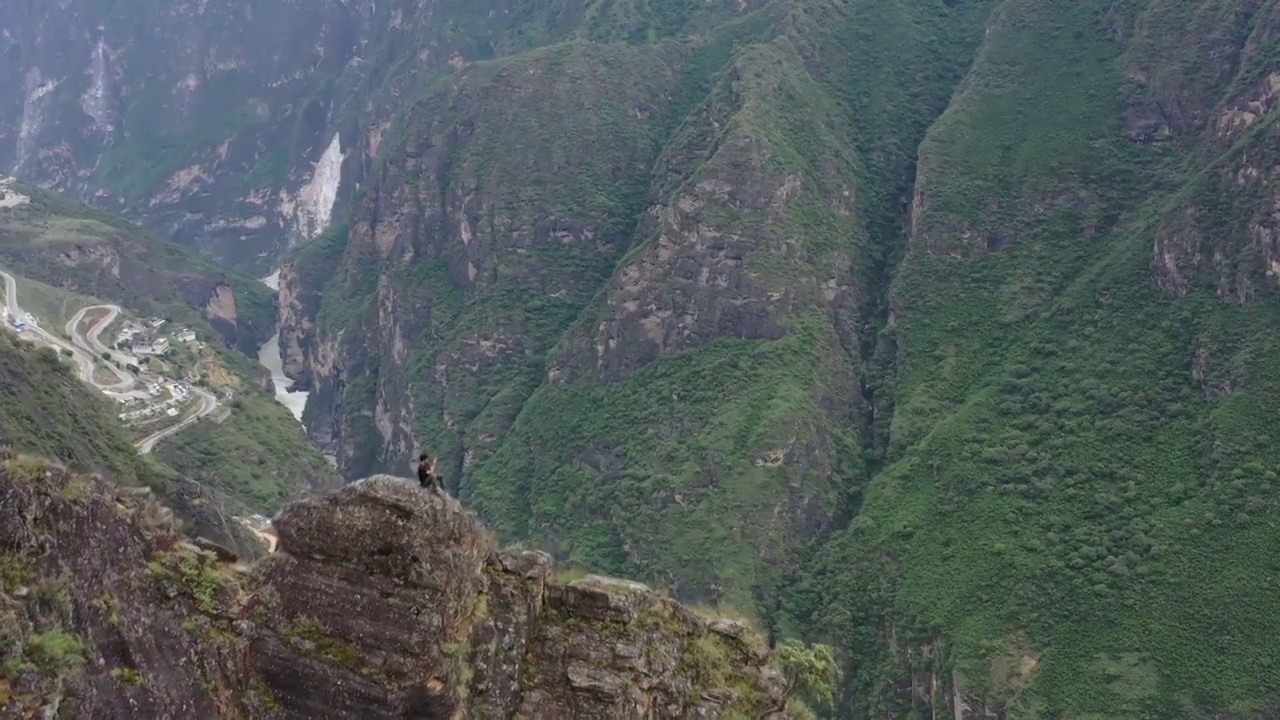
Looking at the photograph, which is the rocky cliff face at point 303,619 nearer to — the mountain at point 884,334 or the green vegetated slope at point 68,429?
the green vegetated slope at point 68,429

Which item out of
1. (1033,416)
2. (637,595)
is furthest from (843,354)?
(637,595)

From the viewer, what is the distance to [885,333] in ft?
372

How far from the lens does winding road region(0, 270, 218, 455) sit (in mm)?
106062

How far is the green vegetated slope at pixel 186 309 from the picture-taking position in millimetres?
99438

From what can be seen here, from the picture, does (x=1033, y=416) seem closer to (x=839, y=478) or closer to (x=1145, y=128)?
(x=839, y=478)

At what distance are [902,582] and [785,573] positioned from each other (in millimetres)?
11524

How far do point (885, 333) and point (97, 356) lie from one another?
3375 inches

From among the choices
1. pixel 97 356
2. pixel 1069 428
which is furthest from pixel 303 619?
pixel 97 356

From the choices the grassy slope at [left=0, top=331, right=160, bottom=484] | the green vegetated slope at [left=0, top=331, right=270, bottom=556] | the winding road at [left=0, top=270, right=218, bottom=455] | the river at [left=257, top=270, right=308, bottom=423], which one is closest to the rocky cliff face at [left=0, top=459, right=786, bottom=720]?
the green vegetated slope at [left=0, top=331, right=270, bottom=556]

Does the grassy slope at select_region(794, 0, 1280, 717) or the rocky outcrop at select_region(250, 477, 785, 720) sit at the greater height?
the grassy slope at select_region(794, 0, 1280, 717)

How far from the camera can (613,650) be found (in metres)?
22.6

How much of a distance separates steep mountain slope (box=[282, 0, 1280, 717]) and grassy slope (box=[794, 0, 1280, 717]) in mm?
293

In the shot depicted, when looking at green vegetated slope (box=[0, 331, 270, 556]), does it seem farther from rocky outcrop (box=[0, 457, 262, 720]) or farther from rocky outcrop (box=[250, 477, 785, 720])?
rocky outcrop (box=[0, 457, 262, 720])

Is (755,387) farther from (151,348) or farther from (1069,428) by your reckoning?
(151,348)
